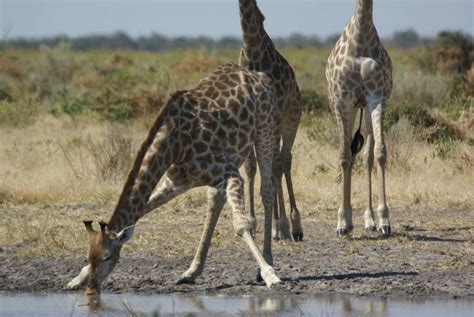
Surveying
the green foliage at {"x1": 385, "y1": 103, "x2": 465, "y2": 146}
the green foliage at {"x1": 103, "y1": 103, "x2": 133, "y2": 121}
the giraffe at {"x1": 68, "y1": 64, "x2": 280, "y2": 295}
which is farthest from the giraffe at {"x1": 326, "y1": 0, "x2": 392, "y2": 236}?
the green foliage at {"x1": 103, "y1": 103, "x2": 133, "y2": 121}

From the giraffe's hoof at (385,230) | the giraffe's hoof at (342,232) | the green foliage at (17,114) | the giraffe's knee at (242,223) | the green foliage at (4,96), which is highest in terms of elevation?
the giraffe's knee at (242,223)

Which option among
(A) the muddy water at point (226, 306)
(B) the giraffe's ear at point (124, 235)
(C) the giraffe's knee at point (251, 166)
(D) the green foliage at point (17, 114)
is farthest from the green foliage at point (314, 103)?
(B) the giraffe's ear at point (124, 235)

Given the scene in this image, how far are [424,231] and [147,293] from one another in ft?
12.7

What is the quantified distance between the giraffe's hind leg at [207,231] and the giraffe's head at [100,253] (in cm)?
92

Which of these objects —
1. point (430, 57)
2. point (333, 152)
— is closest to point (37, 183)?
point (333, 152)

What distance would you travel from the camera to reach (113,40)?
344 feet

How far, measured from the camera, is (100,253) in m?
8.80

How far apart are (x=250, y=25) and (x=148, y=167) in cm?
313

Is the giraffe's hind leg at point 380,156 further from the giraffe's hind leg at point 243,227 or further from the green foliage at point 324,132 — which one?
the green foliage at point 324,132

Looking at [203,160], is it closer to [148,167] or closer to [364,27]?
[148,167]

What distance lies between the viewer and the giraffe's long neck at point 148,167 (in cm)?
902

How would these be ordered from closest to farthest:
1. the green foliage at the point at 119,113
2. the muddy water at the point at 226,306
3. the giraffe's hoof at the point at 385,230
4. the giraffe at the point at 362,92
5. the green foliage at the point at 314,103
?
the muddy water at the point at 226,306 < the giraffe's hoof at the point at 385,230 < the giraffe at the point at 362,92 < the green foliage at the point at 119,113 < the green foliage at the point at 314,103

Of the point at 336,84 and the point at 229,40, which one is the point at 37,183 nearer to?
the point at 336,84

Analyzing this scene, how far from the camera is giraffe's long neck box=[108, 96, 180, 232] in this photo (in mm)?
9023
